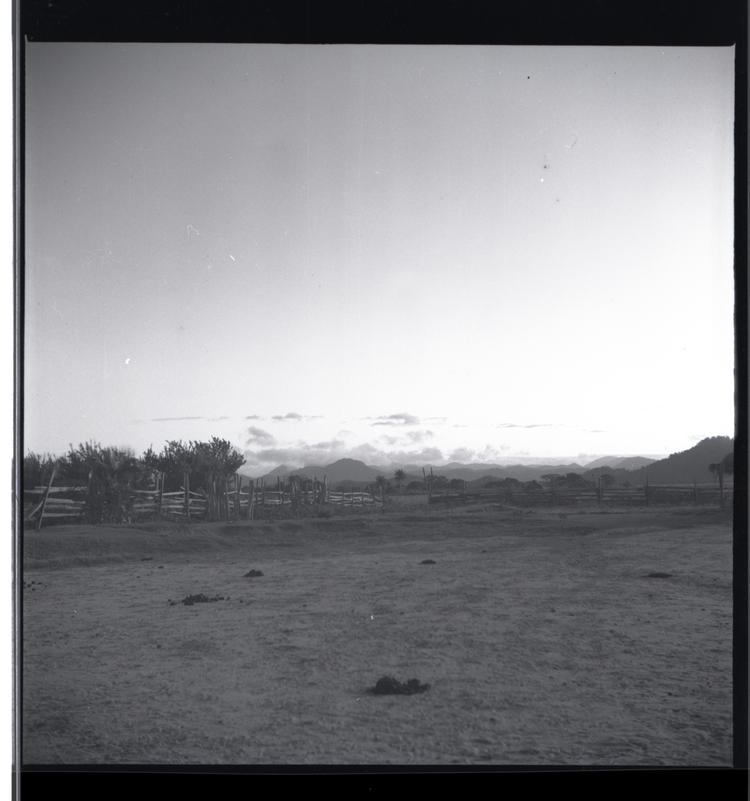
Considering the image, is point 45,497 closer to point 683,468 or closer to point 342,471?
point 342,471

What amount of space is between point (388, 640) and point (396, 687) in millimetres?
155

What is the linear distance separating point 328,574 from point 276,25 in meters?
1.80

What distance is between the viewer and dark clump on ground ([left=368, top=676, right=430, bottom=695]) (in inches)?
89.4

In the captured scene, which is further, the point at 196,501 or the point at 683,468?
the point at 196,501

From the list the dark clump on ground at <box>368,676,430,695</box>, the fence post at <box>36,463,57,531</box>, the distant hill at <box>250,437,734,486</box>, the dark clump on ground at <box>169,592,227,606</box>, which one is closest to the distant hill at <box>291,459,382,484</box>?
the distant hill at <box>250,437,734,486</box>

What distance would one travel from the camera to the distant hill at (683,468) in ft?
7.57

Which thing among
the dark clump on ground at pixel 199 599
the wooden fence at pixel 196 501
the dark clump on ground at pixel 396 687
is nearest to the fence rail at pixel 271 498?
the wooden fence at pixel 196 501

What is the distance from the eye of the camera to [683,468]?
2.34 metres

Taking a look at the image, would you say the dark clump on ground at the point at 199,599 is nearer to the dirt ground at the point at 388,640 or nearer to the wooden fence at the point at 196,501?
the dirt ground at the point at 388,640

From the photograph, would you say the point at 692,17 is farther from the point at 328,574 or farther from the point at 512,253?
the point at 328,574

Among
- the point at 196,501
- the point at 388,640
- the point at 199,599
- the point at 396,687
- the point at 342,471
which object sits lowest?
the point at 396,687

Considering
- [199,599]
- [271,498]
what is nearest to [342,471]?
[271,498]

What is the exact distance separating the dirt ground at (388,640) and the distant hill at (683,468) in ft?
0.44

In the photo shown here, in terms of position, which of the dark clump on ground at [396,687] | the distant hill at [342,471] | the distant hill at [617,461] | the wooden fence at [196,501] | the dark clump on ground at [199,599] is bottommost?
the dark clump on ground at [396,687]
